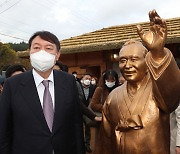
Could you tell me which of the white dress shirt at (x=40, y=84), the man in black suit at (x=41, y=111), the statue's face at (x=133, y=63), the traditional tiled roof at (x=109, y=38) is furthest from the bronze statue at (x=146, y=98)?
the traditional tiled roof at (x=109, y=38)

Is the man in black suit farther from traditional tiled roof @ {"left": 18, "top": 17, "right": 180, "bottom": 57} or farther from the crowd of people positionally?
traditional tiled roof @ {"left": 18, "top": 17, "right": 180, "bottom": 57}

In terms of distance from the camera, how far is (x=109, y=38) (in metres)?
8.39

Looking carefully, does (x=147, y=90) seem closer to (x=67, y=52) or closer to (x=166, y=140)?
(x=166, y=140)

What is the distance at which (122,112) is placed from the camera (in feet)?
6.92

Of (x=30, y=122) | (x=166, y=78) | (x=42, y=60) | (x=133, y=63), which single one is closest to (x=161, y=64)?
(x=166, y=78)

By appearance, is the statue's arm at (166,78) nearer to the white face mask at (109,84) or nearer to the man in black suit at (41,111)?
the man in black suit at (41,111)

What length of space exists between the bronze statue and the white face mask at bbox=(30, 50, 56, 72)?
2.02 ft

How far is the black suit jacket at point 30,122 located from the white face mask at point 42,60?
13 centimetres

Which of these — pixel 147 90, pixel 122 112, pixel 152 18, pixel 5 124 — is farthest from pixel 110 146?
pixel 152 18

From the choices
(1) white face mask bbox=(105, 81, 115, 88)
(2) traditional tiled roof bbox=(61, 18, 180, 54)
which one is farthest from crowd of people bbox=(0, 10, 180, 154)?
(2) traditional tiled roof bbox=(61, 18, 180, 54)

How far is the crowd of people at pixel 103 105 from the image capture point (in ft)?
6.16

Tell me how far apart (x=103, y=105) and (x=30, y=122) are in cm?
57

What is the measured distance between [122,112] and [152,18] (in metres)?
0.68

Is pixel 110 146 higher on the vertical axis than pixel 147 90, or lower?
lower
